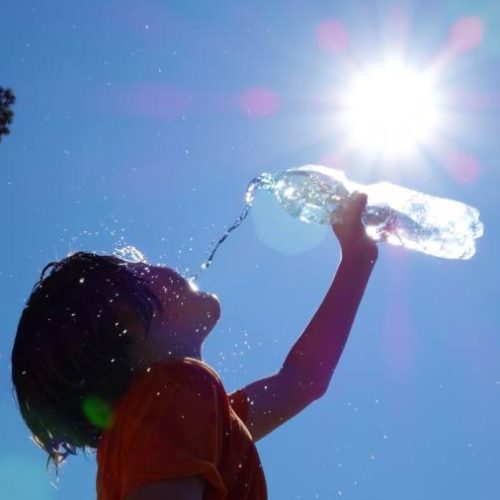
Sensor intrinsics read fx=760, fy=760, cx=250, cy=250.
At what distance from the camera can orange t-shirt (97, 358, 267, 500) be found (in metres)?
2.13

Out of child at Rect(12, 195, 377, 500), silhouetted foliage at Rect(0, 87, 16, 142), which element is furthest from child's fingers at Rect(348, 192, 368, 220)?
silhouetted foliage at Rect(0, 87, 16, 142)

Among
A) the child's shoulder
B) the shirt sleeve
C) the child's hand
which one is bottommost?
the shirt sleeve

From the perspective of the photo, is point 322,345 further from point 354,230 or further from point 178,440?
point 178,440

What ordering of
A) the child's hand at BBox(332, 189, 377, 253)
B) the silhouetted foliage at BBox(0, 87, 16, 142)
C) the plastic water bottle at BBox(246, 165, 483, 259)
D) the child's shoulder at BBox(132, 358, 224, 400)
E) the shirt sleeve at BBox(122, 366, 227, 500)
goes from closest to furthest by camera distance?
the shirt sleeve at BBox(122, 366, 227, 500) → the child's shoulder at BBox(132, 358, 224, 400) → the child's hand at BBox(332, 189, 377, 253) → the plastic water bottle at BBox(246, 165, 483, 259) → the silhouetted foliage at BBox(0, 87, 16, 142)

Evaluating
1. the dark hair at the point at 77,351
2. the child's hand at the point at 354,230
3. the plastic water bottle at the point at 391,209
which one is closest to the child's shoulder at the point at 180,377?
the dark hair at the point at 77,351

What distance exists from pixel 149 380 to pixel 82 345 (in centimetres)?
41

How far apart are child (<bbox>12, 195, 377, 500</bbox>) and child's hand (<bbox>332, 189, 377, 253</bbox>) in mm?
63

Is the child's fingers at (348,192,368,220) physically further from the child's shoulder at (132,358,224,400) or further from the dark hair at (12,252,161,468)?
the child's shoulder at (132,358,224,400)

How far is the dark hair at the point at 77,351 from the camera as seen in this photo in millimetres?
2754

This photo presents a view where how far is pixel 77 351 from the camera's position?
2.75m

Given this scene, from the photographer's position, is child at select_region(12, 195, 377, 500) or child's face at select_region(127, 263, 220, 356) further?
child's face at select_region(127, 263, 220, 356)

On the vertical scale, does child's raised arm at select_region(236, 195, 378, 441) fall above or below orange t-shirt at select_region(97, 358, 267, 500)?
above

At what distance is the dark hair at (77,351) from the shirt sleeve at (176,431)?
33 cm

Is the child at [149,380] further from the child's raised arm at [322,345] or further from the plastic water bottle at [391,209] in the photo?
the plastic water bottle at [391,209]
